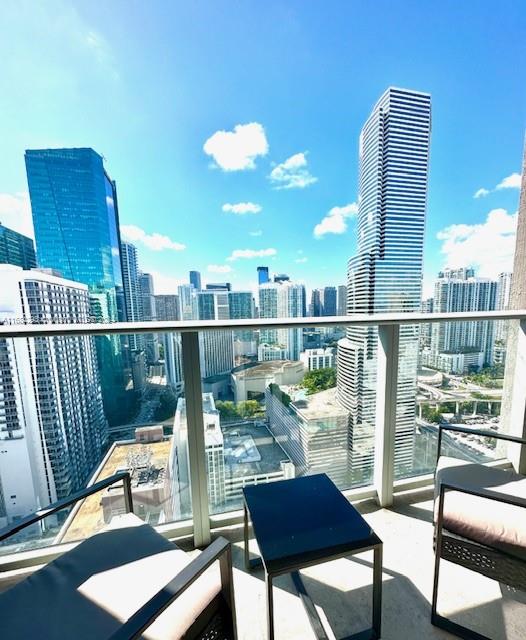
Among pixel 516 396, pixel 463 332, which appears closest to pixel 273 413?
pixel 463 332

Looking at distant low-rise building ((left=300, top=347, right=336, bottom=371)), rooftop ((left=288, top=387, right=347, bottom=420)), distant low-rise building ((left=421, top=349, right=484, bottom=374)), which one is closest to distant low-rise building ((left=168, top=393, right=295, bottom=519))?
rooftop ((left=288, top=387, right=347, bottom=420))

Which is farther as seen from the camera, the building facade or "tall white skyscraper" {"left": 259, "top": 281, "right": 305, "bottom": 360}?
the building facade

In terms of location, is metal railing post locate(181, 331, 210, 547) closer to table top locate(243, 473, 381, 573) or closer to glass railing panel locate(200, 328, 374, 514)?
glass railing panel locate(200, 328, 374, 514)

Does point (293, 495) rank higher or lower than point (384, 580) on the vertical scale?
higher

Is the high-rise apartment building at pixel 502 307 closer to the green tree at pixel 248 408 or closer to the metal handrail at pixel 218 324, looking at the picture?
the metal handrail at pixel 218 324

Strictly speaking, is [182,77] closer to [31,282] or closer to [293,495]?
[31,282]

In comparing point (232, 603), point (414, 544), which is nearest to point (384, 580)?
point (414, 544)
